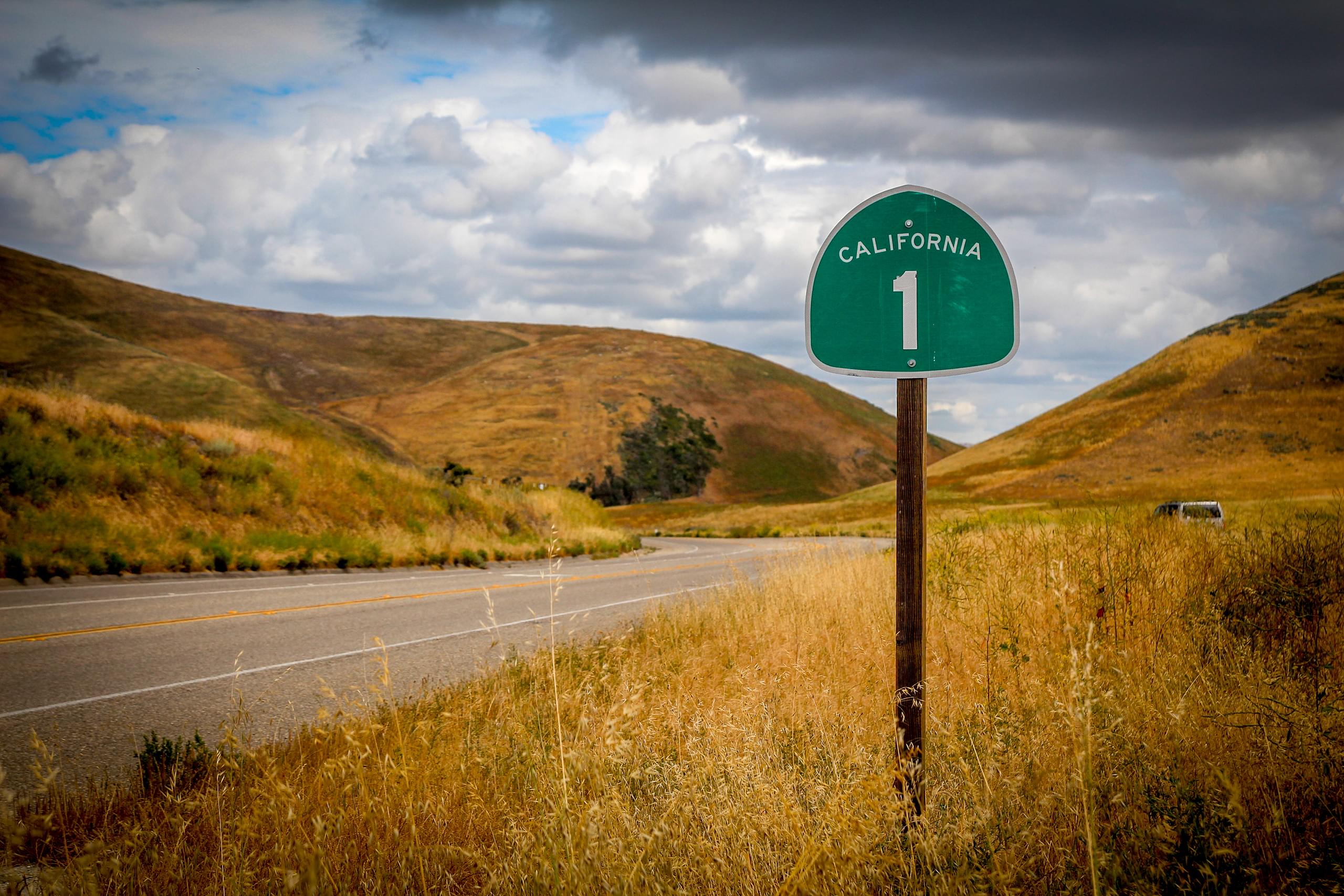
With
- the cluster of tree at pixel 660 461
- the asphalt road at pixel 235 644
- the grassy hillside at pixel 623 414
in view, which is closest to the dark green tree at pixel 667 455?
the cluster of tree at pixel 660 461

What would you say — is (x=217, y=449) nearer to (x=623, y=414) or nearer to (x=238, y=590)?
(x=238, y=590)

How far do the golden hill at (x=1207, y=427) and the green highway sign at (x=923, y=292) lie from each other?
45604mm

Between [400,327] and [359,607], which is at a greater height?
[400,327]

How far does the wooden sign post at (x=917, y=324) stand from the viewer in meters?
3.66

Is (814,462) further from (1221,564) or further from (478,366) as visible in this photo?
(1221,564)

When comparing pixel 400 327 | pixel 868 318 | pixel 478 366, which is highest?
pixel 400 327

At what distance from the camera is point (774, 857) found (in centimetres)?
315

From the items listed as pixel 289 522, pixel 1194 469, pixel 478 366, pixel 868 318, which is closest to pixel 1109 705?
pixel 868 318

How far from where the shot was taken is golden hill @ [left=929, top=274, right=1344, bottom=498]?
2088 inches

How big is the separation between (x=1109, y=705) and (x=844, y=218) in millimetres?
2827

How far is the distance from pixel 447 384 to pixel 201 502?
8047 cm

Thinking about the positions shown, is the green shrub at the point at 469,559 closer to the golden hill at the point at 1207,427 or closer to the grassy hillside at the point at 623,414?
the golden hill at the point at 1207,427

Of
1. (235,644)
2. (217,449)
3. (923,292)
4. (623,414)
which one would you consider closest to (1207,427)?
(623,414)

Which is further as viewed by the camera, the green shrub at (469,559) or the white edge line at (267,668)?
the green shrub at (469,559)
